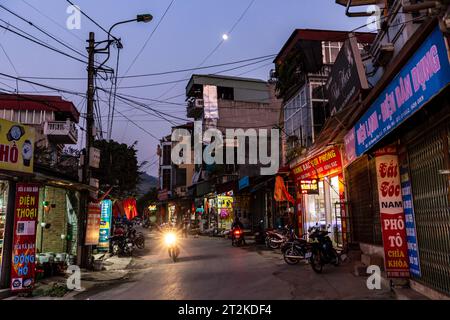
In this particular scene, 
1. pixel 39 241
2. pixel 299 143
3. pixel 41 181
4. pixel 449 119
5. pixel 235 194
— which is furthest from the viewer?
pixel 235 194

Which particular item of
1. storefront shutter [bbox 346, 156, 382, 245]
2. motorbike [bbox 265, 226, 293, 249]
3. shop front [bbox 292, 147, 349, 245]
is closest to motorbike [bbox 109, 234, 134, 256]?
motorbike [bbox 265, 226, 293, 249]

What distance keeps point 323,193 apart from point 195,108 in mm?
27993

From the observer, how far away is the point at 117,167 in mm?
27875

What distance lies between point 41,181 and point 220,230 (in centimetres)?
2386

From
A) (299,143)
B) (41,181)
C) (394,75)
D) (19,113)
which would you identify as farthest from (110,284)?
(19,113)

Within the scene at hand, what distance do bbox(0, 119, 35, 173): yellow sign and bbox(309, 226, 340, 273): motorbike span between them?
8.39 meters

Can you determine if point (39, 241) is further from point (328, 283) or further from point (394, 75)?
point (394, 75)

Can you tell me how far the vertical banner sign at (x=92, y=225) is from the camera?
14039mm

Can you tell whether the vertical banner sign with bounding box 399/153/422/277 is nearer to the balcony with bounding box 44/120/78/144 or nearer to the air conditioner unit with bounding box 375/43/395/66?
the air conditioner unit with bounding box 375/43/395/66

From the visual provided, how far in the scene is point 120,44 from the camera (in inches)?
645

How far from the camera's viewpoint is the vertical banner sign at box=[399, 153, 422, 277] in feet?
25.3

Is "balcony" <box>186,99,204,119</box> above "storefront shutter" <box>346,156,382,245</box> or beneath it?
above

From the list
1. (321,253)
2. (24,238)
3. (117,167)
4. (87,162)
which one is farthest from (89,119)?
(117,167)

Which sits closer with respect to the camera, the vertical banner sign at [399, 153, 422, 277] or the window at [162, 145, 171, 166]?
the vertical banner sign at [399, 153, 422, 277]
